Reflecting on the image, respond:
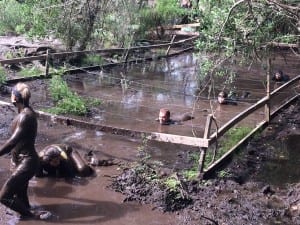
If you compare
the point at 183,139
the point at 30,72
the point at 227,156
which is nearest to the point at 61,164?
the point at 183,139

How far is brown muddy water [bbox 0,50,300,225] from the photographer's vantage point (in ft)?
20.6

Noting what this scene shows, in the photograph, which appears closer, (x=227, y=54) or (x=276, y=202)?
(x=276, y=202)

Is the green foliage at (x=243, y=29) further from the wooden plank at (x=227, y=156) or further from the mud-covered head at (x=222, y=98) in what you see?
the mud-covered head at (x=222, y=98)

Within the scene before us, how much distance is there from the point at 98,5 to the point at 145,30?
31.6ft

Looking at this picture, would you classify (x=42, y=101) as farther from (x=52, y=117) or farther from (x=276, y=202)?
(x=276, y=202)

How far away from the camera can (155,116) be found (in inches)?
436

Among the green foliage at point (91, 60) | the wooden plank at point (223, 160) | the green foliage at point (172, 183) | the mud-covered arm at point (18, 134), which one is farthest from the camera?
the green foliage at point (91, 60)

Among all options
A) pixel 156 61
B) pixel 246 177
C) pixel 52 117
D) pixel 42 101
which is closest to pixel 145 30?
pixel 156 61

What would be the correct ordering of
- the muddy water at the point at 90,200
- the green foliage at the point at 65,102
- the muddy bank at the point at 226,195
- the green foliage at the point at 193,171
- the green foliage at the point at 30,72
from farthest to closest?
the green foliage at the point at 30,72 < the green foliage at the point at 65,102 < the green foliage at the point at 193,171 < the muddy bank at the point at 226,195 < the muddy water at the point at 90,200

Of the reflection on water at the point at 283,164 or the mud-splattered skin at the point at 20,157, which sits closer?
the mud-splattered skin at the point at 20,157

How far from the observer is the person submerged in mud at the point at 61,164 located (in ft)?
23.4

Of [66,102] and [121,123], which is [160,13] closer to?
[66,102]

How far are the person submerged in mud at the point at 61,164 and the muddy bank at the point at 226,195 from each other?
598 mm

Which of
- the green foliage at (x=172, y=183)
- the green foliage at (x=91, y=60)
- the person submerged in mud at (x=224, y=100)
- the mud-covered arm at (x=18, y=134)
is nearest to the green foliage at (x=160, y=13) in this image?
the green foliage at (x=91, y=60)
